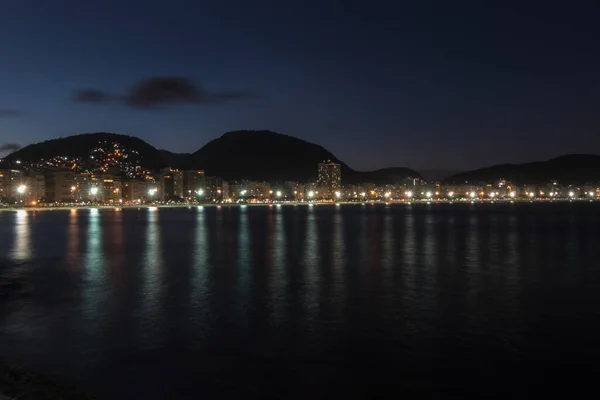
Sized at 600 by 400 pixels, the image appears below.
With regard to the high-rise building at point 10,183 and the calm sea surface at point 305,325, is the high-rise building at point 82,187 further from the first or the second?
the calm sea surface at point 305,325

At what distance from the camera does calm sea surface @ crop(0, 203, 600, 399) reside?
10.9 meters

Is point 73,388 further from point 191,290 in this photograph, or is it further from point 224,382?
point 191,290

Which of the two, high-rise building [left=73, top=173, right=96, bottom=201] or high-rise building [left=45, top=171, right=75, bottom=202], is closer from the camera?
high-rise building [left=45, top=171, right=75, bottom=202]

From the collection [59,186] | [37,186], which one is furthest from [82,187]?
[37,186]

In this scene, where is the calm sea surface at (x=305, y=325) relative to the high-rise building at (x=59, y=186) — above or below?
below

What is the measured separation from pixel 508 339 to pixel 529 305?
494cm

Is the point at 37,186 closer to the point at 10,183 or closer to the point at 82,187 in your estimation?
the point at 10,183

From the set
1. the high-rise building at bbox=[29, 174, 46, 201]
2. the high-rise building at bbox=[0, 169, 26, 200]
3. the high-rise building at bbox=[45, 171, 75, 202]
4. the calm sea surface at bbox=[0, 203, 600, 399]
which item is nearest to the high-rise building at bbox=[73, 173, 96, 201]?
the high-rise building at bbox=[45, 171, 75, 202]

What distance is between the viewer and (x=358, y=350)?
12844mm

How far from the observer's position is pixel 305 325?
50.4ft

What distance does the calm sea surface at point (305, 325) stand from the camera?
427 inches

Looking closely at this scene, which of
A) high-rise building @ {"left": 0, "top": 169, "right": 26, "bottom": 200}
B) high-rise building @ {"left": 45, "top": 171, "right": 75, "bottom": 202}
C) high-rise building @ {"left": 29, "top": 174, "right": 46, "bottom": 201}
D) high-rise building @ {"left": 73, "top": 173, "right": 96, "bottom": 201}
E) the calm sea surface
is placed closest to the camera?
the calm sea surface

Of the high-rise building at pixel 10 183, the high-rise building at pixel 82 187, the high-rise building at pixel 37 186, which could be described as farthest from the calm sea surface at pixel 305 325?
the high-rise building at pixel 82 187

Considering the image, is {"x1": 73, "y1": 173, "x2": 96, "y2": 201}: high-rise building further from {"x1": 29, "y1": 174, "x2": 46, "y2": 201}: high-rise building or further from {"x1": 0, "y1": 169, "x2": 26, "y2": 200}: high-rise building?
{"x1": 0, "y1": 169, "x2": 26, "y2": 200}: high-rise building
